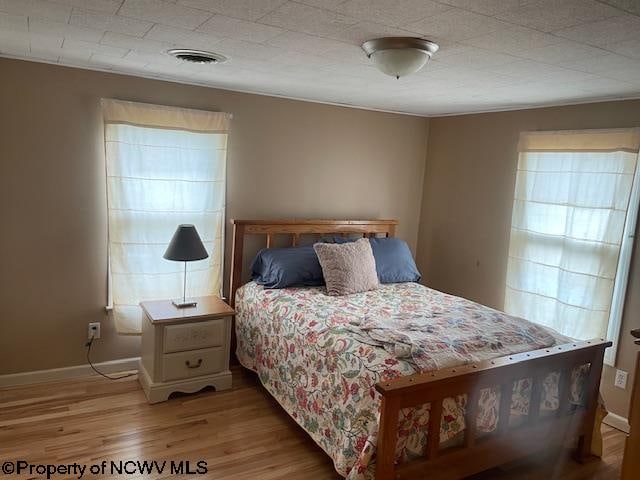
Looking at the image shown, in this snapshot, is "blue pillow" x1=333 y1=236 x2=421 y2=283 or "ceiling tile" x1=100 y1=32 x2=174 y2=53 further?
"blue pillow" x1=333 y1=236 x2=421 y2=283

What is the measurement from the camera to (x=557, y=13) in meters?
1.53

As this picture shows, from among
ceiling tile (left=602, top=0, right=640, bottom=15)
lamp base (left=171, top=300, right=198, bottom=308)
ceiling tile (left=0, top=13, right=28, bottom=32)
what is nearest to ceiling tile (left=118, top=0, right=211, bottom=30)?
ceiling tile (left=0, top=13, right=28, bottom=32)

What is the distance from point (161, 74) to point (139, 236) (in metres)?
1.07

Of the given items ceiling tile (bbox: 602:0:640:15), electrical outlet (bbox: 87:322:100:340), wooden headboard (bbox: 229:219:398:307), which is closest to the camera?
ceiling tile (bbox: 602:0:640:15)

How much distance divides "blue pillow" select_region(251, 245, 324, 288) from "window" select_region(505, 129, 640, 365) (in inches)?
59.6

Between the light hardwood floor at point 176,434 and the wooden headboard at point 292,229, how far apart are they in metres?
0.92

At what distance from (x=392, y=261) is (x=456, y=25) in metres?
2.29

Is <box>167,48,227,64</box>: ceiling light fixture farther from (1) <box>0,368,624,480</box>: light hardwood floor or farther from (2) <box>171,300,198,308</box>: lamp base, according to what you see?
(1) <box>0,368,624,480</box>: light hardwood floor

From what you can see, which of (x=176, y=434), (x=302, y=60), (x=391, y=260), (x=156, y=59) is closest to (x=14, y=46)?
(x=156, y=59)

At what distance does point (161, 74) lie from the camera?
3.07 m

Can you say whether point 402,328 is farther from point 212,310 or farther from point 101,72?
point 101,72

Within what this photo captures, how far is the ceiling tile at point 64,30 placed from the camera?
201 cm

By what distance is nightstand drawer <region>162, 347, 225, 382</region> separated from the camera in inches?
118

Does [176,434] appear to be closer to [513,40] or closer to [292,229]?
[292,229]
